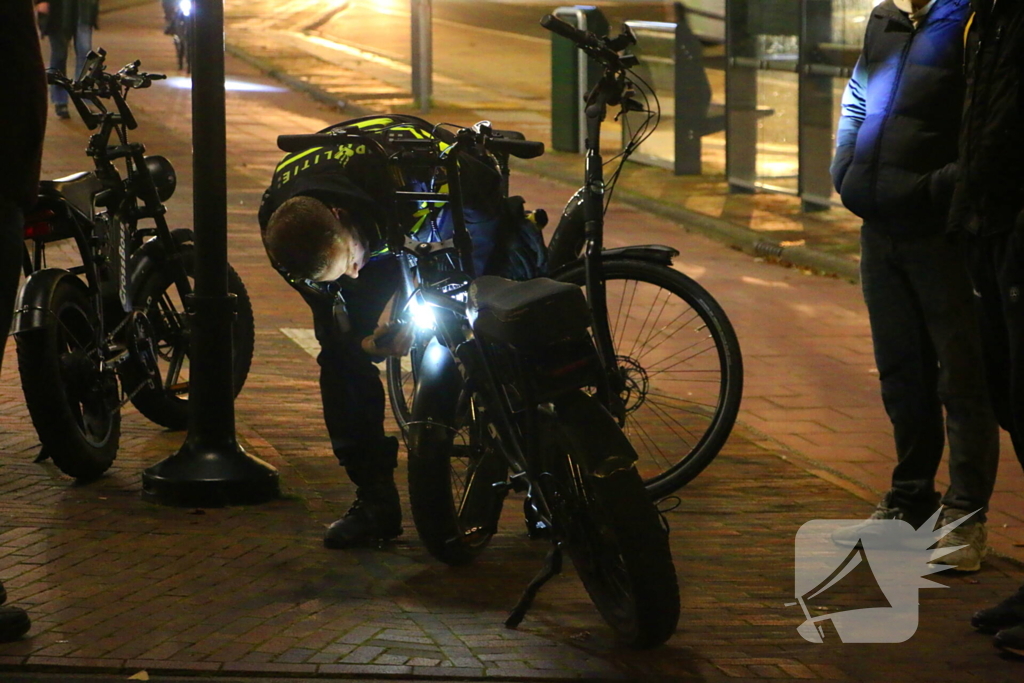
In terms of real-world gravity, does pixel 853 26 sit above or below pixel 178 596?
above

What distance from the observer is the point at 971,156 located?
171 inches

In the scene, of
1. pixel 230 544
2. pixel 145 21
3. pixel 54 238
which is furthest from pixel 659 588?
pixel 145 21

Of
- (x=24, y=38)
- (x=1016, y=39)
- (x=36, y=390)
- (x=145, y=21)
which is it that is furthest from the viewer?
(x=145, y=21)

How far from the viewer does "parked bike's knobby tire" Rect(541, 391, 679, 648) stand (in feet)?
13.7

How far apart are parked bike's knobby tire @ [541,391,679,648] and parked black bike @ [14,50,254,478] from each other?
207 centimetres

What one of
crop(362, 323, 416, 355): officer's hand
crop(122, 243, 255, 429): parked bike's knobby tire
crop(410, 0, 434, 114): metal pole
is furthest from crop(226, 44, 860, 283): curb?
crop(362, 323, 416, 355): officer's hand

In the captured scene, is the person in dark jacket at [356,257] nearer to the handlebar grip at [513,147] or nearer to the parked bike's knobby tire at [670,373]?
the handlebar grip at [513,147]

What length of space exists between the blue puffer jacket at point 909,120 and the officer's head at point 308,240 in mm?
1671

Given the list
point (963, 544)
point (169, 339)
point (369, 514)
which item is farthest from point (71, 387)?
point (963, 544)

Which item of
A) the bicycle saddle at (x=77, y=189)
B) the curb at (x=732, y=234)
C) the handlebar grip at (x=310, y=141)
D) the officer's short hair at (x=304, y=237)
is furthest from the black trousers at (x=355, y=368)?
the curb at (x=732, y=234)

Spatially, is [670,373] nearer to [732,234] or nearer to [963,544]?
[963,544]

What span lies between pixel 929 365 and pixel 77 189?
3.18 meters

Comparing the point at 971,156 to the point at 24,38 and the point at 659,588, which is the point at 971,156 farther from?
the point at 24,38

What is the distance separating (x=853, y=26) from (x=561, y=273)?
7.60 metres
